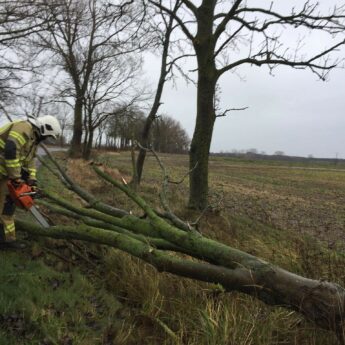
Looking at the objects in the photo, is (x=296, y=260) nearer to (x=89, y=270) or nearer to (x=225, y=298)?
(x=225, y=298)

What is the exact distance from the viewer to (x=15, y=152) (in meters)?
5.77

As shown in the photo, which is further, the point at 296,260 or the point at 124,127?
the point at 124,127

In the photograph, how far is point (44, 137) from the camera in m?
6.21

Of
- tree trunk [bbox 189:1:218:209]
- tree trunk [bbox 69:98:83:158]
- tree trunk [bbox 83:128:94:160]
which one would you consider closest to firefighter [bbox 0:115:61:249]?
tree trunk [bbox 189:1:218:209]

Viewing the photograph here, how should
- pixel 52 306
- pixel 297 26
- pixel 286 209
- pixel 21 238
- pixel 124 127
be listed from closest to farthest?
pixel 52 306, pixel 21 238, pixel 297 26, pixel 286 209, pixel 124 127

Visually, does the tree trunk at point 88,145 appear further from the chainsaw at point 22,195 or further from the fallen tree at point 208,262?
the chainsaw at point 22,195

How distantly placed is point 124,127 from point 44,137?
809 inches

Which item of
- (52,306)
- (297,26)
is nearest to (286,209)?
(297,26)

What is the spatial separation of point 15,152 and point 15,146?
0.08 metres

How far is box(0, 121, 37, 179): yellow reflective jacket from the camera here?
5.75 metres

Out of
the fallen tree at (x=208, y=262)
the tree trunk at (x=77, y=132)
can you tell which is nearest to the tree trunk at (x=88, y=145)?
the tree trunk at (x=77, y=132)

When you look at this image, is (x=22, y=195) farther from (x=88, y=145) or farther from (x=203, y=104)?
(x=88, y=145)

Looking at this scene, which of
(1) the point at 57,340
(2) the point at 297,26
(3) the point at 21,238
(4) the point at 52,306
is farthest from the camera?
(2) the point at 297,26

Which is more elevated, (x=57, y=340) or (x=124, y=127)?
(x=124, y=127)
